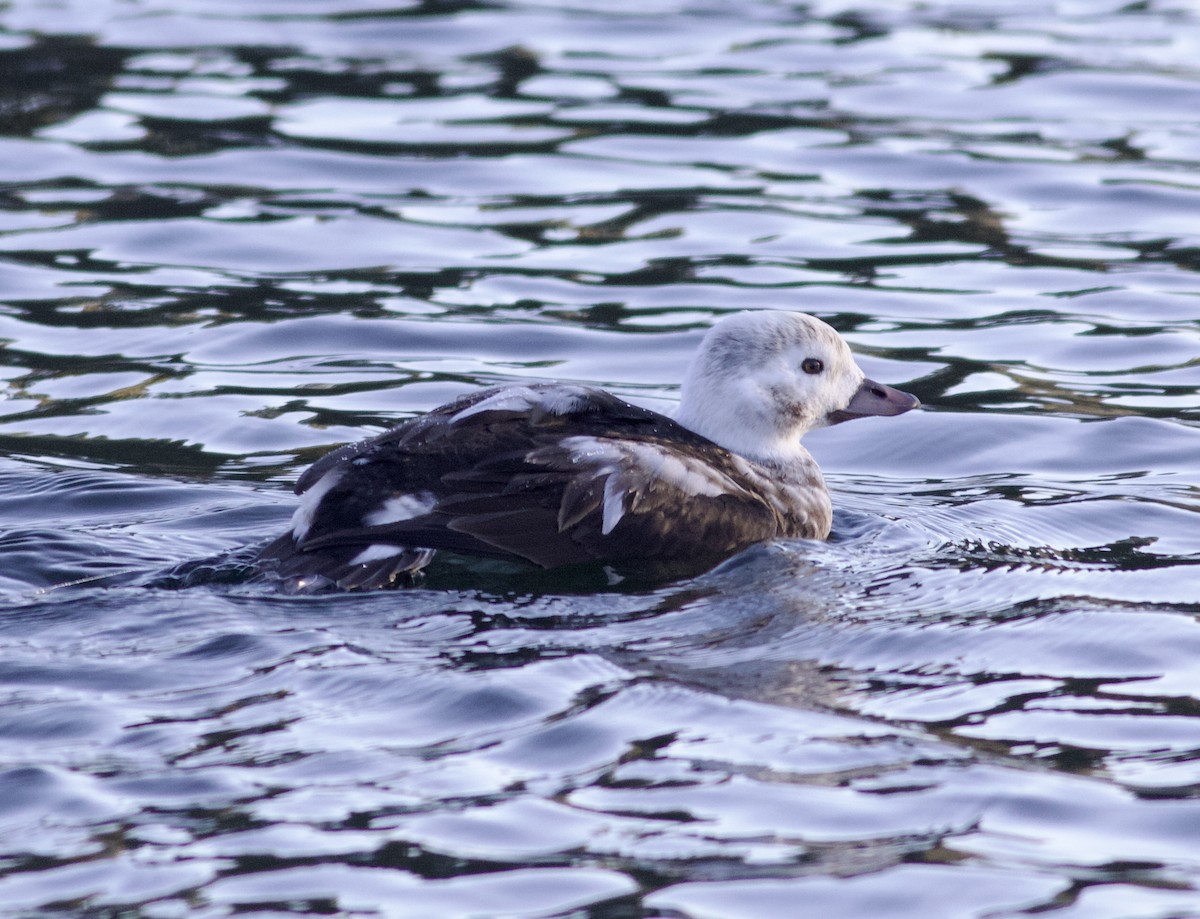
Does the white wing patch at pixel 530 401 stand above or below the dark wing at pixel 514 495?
above

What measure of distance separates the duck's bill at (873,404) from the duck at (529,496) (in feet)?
1.71

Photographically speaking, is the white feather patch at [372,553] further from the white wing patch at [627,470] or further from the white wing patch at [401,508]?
the white wing patch at [627,470]

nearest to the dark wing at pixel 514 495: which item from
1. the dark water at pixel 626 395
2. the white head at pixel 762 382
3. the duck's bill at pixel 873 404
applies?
the dark water at pixel 626 395

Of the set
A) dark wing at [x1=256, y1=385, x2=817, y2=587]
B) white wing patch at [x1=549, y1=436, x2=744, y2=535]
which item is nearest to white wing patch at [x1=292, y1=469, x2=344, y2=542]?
dark wing at [x1=256, y1=385, x2=817, y2=587]

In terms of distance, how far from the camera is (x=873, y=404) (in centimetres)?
712

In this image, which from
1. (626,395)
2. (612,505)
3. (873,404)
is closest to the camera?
(612,505)

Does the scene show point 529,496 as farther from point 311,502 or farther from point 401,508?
point 311,502

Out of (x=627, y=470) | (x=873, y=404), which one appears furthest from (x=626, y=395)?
(x=627, y=470)

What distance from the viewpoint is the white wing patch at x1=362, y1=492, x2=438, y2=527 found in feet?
19.7

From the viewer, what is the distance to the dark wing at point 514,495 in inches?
235

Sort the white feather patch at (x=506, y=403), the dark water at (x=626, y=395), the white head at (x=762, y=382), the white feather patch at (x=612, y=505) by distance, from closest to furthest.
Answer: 1. the dark water at (x=626, y=395)
2. the white feather patch at (x=612, y=505)
3. the white feather patch at (x=506, y=403)
4. the white head at (x=762, y=382)

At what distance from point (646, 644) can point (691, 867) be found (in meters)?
1.45

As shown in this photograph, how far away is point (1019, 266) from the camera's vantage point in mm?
10609

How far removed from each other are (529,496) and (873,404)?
165 centimetres
